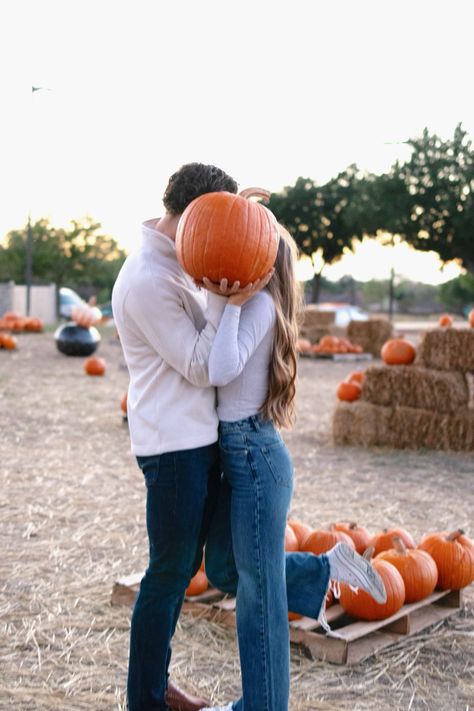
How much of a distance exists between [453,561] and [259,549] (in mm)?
1849

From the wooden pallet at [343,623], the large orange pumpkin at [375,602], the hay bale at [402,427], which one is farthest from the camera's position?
the hay bale at [402,427]

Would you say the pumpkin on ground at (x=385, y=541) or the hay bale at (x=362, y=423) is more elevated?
the pumpkin on ground at (x=385, y=541)

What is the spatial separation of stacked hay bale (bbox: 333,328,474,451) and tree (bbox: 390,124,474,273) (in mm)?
27696

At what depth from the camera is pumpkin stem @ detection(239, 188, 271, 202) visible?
111 inches

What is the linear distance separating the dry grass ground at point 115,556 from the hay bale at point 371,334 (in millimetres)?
11860

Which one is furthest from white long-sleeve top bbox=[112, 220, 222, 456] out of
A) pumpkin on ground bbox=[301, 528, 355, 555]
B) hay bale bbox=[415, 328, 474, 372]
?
hay bale bbox=[415, 328, 474, 372]

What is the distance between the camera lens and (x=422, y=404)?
866cm

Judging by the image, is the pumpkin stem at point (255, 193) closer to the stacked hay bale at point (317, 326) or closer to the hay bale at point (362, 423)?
the hay bale at point (362, 423)

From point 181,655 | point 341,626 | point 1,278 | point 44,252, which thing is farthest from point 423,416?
point 1,278

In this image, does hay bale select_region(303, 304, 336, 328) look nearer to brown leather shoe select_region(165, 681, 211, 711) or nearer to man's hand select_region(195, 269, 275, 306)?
brown leather shoe select_region(165, 681, 211, 711)

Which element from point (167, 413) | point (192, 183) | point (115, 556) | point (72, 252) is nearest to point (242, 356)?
point (167, 413)

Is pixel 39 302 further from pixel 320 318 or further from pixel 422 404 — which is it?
pixel 422 404

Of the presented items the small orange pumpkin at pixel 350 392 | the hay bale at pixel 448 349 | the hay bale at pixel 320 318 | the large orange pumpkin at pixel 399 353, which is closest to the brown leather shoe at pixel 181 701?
the hay bale at pixel 448 349

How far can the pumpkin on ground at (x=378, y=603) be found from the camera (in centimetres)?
366
